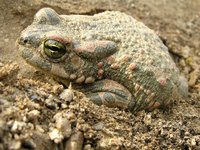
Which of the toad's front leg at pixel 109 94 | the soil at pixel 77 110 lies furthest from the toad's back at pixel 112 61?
the soil at pixel 77 110

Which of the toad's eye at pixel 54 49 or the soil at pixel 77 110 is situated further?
the toad's eye at pixel 54 49

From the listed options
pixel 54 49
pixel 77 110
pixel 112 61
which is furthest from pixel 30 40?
pixel 77 110

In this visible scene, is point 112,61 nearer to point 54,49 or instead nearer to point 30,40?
point 54,49

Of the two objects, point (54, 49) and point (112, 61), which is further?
point (112, 61)

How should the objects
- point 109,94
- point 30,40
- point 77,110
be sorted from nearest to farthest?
point 77,110, point 30,40, point 109,94

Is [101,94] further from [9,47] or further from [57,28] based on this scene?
[9,47]

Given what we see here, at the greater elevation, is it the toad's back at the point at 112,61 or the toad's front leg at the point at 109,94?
the toad's back at the point at 112,61

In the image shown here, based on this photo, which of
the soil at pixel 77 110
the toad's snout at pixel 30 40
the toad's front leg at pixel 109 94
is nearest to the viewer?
the soil at pixel 77 110

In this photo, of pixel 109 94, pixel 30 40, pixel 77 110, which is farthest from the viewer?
pixel 109 94

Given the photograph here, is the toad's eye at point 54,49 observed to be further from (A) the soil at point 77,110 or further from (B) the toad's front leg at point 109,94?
(B) the toad's front leg at point 109,94
